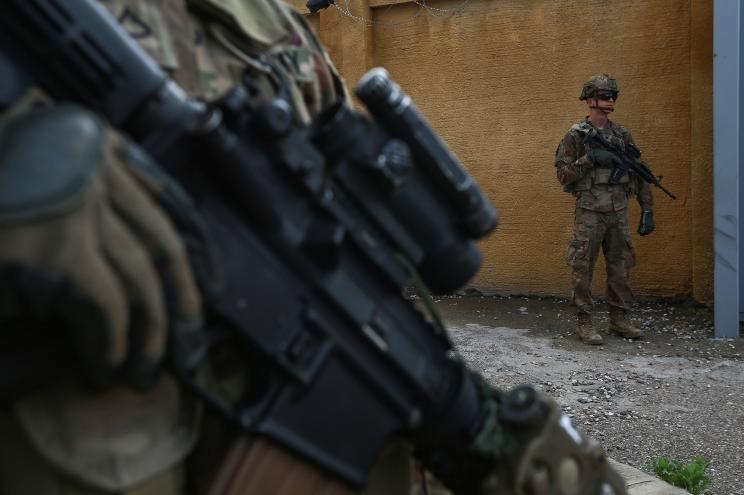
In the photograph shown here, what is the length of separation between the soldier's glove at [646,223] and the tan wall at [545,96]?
505 mm

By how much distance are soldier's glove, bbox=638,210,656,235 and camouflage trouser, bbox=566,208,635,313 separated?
0.30 feet

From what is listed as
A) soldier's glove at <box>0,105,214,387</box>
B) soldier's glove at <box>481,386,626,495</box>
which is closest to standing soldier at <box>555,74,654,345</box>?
soldier's glove at <box>481,386,626,495</box>

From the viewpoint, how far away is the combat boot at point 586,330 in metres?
5.28

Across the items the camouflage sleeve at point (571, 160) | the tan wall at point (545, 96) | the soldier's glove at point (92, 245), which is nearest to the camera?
the soldier's glove at point (92, 245)

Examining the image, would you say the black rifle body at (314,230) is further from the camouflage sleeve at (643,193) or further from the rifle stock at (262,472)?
the camouflage sleeve at (643,193)

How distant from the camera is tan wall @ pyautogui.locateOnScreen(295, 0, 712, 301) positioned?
5.70 metres

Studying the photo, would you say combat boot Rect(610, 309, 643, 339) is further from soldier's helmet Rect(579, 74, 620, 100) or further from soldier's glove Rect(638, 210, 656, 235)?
soldier's helmet Rect(579, 74, 620, 100)

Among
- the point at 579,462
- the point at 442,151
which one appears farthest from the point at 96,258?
the point at 579,462

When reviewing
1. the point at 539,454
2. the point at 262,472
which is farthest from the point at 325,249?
the point at 539,454

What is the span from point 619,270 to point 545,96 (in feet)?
4.93

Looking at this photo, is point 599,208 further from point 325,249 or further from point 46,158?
point 46,158

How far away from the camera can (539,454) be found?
1.30 m

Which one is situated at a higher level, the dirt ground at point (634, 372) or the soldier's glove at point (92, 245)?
the soldier's glove at point (92, 245)

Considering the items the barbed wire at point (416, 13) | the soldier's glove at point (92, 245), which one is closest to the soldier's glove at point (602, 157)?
the barbed wire at point (416, 13)
